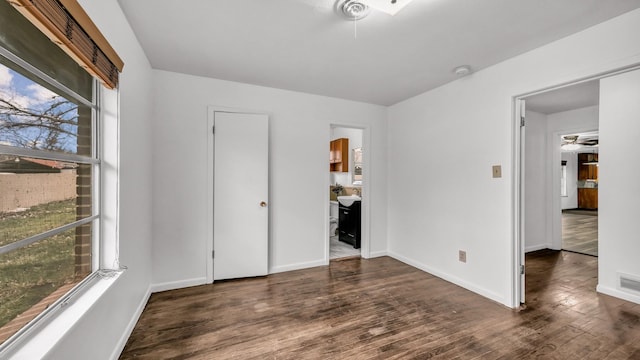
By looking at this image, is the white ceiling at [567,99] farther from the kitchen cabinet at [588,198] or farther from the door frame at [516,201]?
the kitchen cabinet at [588,198]

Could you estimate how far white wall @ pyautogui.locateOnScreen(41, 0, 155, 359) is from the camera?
1.36 m

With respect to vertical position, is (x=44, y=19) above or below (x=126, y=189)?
above

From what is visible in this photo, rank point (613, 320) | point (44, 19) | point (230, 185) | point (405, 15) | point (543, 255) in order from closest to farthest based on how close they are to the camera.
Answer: point (44, 19) < point (405, 15) < point (613, 320) < point (230, 185) < point (543, 255)

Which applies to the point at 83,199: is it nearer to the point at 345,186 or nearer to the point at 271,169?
the point at 271,169

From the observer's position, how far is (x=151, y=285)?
2.71 m

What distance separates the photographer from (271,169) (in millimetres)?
3320

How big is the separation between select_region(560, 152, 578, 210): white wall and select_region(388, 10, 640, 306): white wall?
8.58m

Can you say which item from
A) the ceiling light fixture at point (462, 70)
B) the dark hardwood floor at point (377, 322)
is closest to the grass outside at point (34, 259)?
the dark hardwood floor at point (377, 322)

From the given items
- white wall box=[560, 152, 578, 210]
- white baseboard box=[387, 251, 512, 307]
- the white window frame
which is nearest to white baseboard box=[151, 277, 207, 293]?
the white window frame

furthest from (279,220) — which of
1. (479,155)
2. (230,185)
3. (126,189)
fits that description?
(479,155)

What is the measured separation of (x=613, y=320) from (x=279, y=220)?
3.33 metres

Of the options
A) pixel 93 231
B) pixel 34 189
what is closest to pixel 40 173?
pixel 34 189

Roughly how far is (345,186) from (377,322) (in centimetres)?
384

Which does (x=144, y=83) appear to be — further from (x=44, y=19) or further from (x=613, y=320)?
(x=613, y=320)
